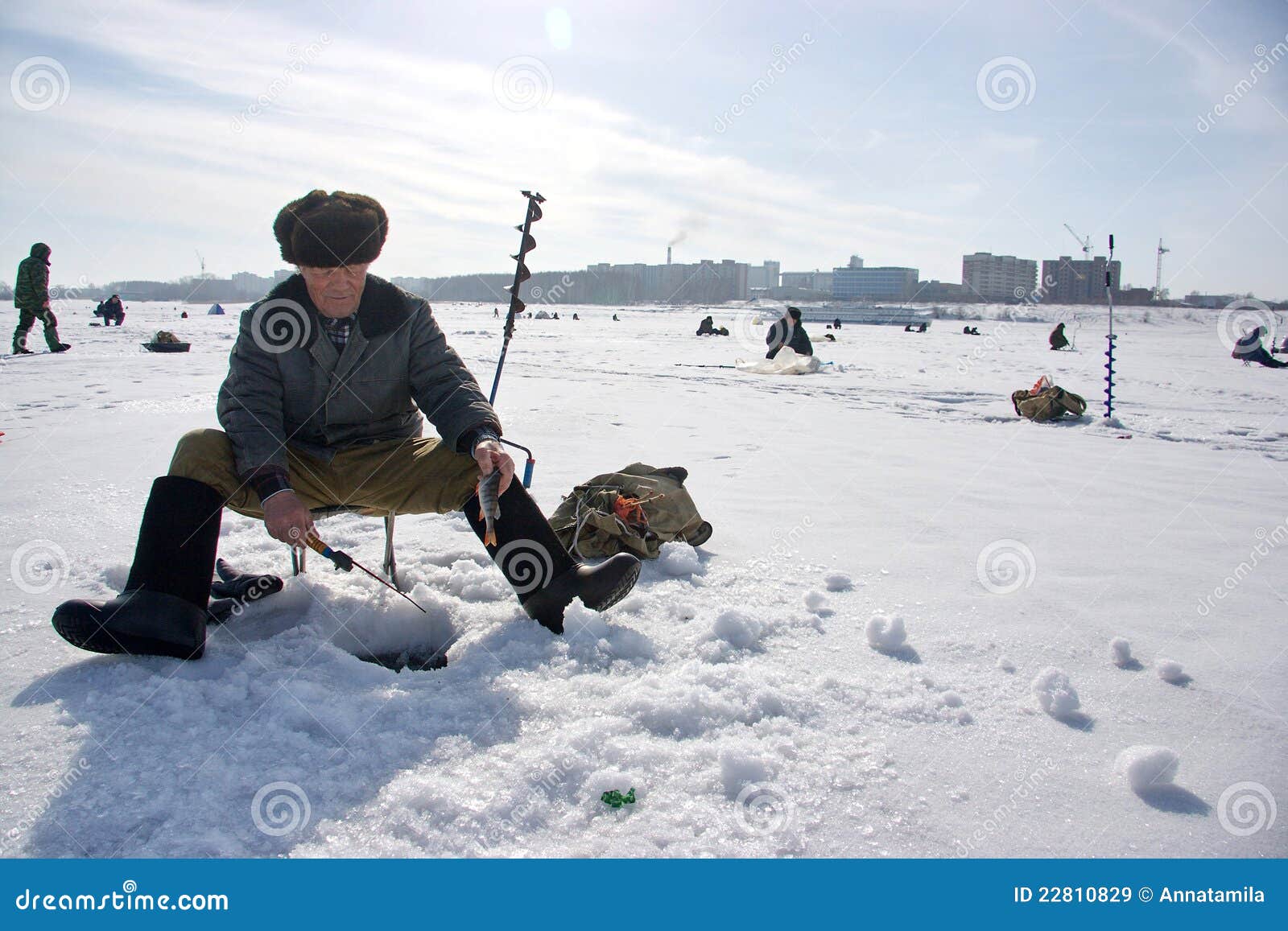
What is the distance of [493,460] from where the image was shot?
2391 millimetres

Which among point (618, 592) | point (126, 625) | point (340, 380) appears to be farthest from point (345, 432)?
point (618, 592)

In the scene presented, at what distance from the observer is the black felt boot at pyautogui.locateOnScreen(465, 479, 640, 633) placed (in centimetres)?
249

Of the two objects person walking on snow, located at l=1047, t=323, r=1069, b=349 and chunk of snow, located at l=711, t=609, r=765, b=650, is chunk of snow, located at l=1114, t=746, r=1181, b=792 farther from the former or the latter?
person walking on snow, located at l=1047, t=323, r=1069, b=349

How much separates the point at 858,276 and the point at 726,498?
114255mm

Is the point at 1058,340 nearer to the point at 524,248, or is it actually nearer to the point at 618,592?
the point at 524,248

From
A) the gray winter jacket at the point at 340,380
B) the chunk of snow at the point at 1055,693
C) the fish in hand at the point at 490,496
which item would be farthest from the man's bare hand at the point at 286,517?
the chunk of snow at the point at 1055,693

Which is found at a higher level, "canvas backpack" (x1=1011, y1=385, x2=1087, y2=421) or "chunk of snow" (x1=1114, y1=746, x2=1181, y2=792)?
"canvas backpack" (x1=1011, y1=385, x2=1087, y2=421)

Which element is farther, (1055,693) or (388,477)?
(388,477)

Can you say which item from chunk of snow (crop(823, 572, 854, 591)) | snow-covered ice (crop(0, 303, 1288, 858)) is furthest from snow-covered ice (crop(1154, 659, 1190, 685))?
chunk of snow (crop(823, 572, 854, 591))

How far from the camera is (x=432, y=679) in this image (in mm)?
2207

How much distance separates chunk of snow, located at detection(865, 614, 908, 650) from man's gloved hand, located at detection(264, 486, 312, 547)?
5.97 ft

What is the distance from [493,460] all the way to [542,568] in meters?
Answer: 0.40

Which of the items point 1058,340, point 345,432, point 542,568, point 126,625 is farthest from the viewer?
point 1058,340

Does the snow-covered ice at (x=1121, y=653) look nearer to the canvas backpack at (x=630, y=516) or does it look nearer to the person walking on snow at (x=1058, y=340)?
the canvas backpack at (x=630, y=516)
